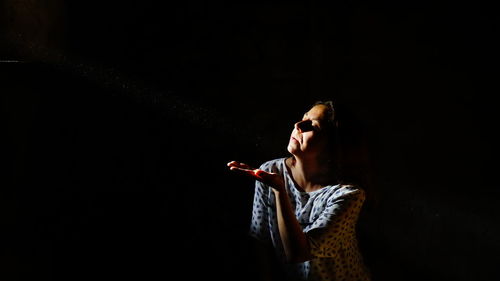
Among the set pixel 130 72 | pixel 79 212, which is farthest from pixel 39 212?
pixel 130 72

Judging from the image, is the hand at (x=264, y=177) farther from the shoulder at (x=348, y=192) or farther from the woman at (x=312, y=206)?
the shoulder at (x=348, y=192)

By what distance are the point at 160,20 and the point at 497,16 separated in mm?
2573

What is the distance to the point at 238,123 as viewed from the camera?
9.86 feet

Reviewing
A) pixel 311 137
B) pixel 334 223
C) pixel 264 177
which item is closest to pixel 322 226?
pixel 334 223

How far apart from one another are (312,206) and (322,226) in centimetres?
29

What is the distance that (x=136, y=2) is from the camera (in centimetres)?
285

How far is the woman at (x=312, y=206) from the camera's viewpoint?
192 cm

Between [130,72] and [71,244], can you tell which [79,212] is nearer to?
[71,244]

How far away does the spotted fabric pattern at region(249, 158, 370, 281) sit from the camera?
2018mm

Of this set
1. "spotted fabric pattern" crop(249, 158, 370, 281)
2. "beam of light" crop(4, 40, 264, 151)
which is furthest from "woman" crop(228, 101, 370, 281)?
"beam of light" crop(4, 40, 264, 151)

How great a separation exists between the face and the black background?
709mm

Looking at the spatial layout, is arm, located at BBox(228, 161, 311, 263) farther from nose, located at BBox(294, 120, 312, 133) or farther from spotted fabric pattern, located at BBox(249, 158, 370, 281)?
nose, located at BBox(294, 120, 312, 133)

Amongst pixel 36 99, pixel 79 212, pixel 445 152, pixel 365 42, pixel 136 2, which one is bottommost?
pixel 79 212

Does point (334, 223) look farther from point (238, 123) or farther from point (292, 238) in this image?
point (238, 123)
